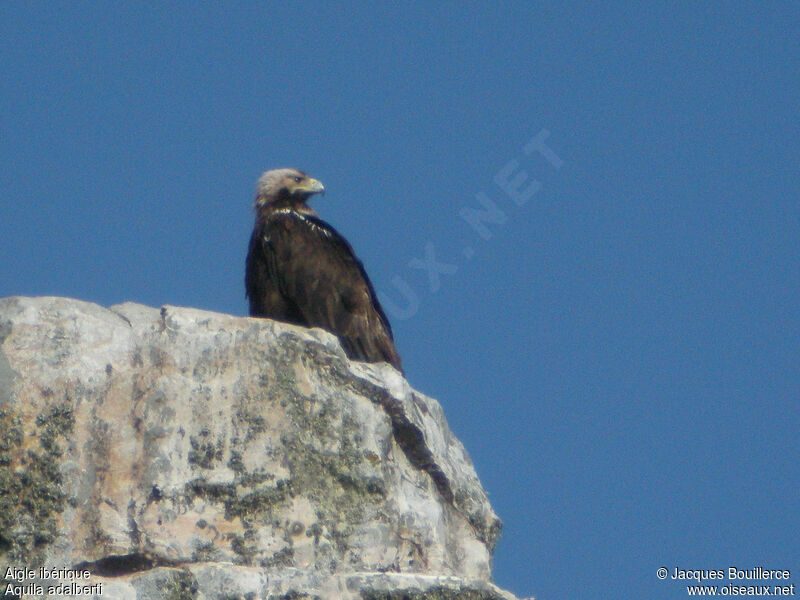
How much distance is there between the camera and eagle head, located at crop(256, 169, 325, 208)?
11.8m

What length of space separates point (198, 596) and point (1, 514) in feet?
3.38

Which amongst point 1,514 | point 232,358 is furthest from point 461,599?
point 1,514

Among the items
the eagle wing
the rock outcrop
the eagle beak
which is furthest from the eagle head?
the rock outcrop

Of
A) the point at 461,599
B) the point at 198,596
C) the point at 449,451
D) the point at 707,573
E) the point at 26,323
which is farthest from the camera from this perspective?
the point at 707,573

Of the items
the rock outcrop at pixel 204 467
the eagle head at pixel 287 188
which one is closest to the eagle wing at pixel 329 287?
the eagle head at pixel 287 188

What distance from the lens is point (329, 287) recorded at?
9727mm

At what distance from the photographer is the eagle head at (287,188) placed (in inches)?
466

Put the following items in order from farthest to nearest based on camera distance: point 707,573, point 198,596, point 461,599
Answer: point 707,573 → point 461,599 → point 198,596

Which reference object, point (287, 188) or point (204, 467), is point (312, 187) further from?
point (204, 467)

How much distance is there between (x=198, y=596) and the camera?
523 centimetres

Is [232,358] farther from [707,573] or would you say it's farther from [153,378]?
[707,573]

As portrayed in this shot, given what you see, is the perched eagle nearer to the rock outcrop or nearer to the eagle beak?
the eagle beak

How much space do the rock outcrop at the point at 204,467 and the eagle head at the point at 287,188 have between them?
5508 mm

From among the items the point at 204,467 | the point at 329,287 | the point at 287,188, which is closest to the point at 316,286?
the point at 329,287
